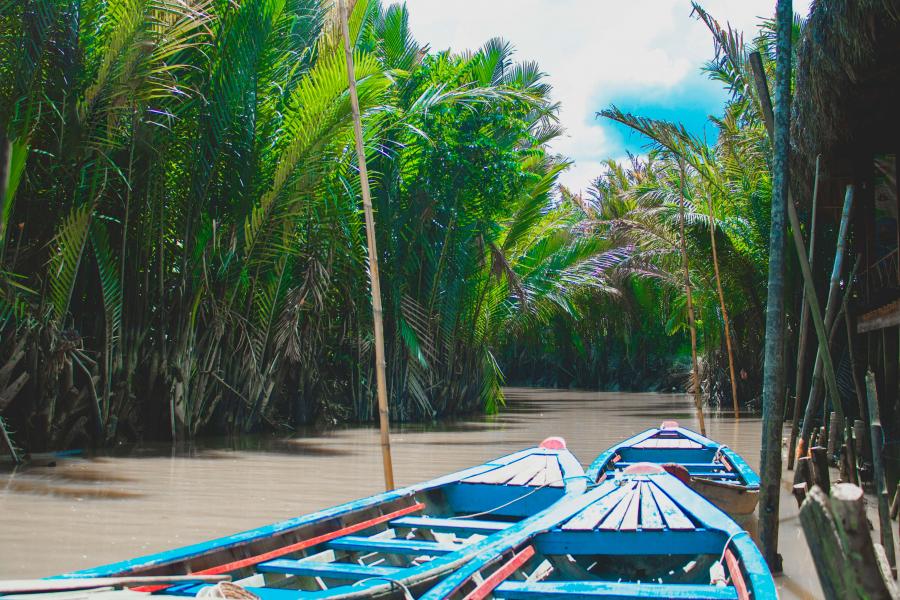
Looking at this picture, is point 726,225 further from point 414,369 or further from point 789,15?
point 789,15

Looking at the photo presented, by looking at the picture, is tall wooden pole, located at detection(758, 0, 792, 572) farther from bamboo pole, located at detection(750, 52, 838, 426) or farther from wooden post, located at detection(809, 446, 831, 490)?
bamboo pole, located at detection(750, 52, 838, 426)

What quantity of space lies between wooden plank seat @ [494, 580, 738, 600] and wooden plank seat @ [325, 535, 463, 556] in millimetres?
830

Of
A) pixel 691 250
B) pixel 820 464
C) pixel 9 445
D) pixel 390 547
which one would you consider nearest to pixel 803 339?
pixel 820 464

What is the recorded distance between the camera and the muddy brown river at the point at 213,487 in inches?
221

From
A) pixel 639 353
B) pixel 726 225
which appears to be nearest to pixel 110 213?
pixel 726 225

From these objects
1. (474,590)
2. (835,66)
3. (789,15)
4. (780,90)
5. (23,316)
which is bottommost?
(474,590)

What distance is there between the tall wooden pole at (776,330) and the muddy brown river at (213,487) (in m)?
0.44

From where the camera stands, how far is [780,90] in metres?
5.57

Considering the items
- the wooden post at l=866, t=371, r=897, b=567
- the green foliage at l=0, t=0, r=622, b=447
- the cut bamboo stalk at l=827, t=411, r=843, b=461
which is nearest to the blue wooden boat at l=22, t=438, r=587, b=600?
the wooden post at l=866, t=371, r=897, b=567

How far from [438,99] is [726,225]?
7997mm

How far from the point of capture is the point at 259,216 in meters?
12.0

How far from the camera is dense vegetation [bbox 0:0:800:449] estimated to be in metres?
10.0

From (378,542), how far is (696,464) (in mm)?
4101

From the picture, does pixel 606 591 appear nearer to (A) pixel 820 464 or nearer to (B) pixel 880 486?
(B) pixel 880 486
